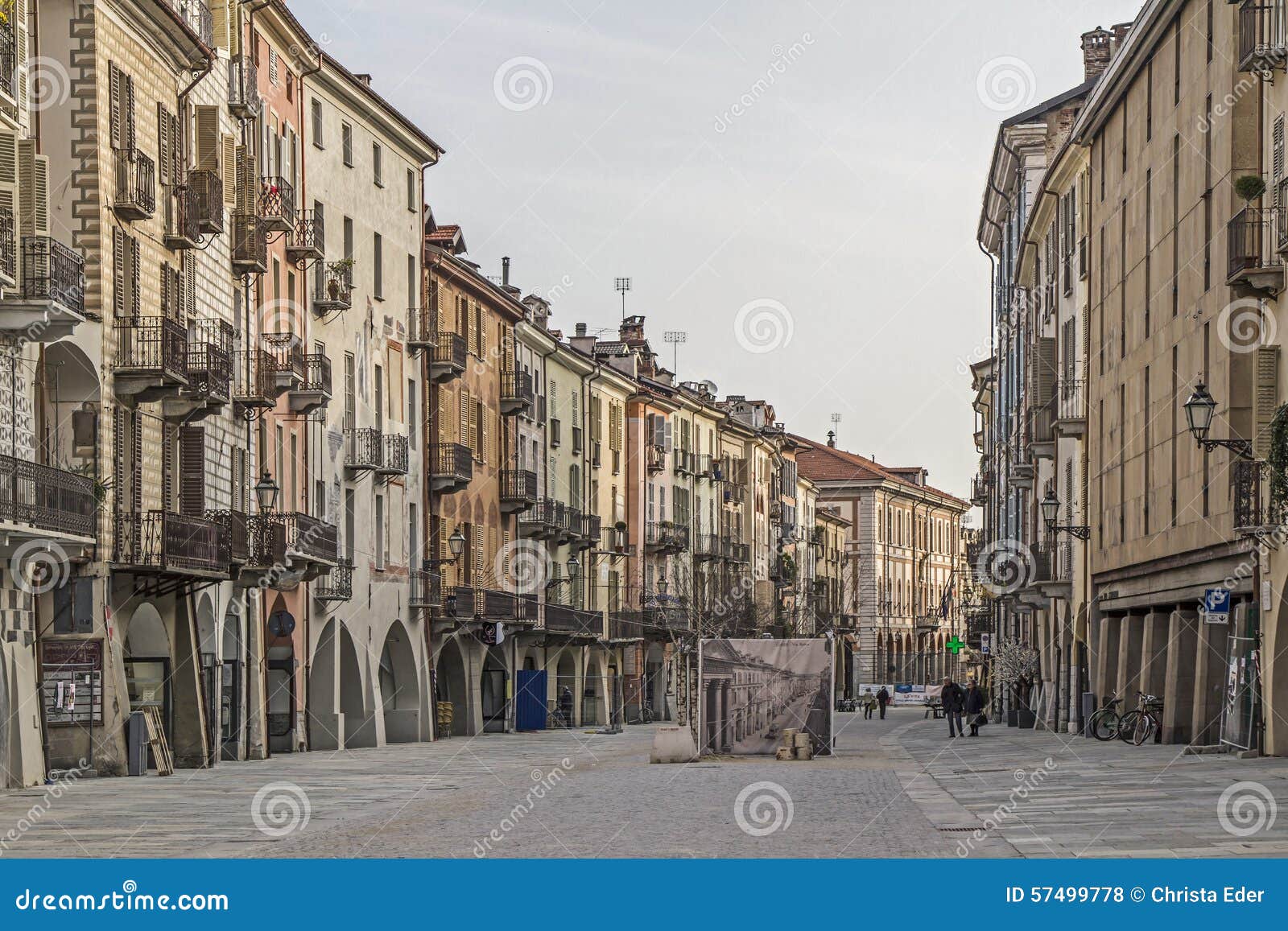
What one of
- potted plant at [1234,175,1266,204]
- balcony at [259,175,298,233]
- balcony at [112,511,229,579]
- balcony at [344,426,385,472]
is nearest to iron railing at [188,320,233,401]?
balcony at [112,511,229,579]

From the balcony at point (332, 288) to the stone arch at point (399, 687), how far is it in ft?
31.3

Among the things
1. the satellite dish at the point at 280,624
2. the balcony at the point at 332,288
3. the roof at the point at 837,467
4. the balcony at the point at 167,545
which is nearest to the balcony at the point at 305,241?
the balcony at the point at 332,288

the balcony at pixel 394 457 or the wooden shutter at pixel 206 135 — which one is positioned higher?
the wooden shutter at pixel 206 135

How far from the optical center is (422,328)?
56594 mm

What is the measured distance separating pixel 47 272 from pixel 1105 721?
2570 cm

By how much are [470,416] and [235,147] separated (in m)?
22.8

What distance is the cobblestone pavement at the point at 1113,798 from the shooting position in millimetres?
17578

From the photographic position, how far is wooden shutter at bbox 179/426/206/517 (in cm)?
3678

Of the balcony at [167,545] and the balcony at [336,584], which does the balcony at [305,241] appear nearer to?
the balcony at [336,584]

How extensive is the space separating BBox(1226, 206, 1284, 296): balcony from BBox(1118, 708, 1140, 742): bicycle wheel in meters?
10.5

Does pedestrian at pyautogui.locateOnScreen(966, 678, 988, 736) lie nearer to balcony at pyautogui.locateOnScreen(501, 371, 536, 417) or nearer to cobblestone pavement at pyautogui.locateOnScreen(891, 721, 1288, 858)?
cobblestone pavement at pyautogui.locateOnScreen(891, 721, 1288, 858)

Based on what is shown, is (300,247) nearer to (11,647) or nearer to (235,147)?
(235,147)

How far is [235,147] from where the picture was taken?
40219 mm
